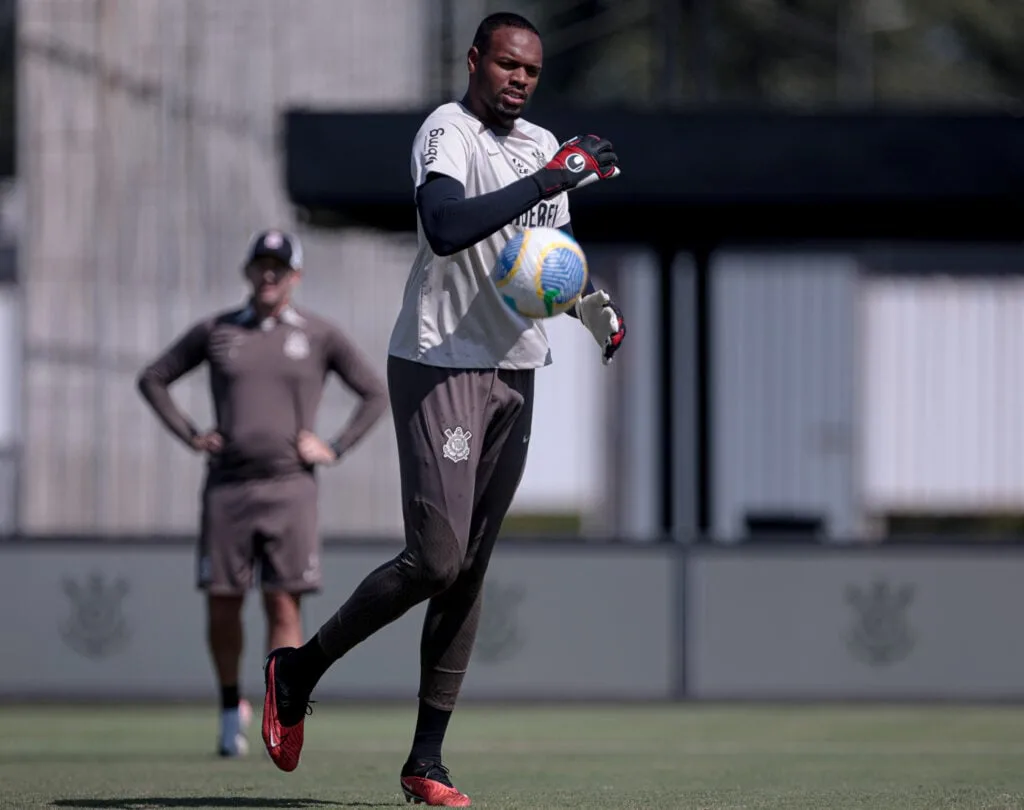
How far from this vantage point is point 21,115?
17812 millimetres

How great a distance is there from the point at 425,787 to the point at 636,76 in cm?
A: 3507

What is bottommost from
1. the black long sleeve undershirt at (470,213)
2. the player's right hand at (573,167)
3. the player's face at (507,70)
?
A: the black long sleeve undershirt at (470,213)

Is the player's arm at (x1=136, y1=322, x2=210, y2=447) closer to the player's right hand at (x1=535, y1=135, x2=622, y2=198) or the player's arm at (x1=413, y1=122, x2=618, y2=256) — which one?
the player's arm at (x1=413, y1=122, x2=618, y2=256)

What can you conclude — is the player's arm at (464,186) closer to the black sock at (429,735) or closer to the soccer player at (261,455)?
the black sock at (429,735)

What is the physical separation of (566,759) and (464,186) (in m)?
3.81

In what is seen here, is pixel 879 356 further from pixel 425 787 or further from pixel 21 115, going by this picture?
pixel 425 787

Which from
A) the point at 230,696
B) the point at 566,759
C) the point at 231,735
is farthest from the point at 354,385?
the point at 566,759

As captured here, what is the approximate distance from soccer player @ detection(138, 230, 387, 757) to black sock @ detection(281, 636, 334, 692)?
2783 millimetres

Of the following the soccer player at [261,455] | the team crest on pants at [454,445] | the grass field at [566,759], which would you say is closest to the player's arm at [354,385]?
the soccer player at [261,455]

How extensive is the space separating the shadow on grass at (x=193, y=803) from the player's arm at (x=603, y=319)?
1619 mm

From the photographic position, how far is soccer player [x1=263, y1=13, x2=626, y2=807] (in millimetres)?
6738

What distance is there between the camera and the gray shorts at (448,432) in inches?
266

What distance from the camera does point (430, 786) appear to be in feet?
22.7

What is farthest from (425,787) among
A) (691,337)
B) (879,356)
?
(879,356)
